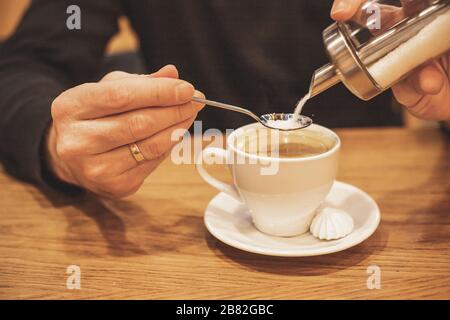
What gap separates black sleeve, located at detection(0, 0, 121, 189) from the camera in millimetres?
1009

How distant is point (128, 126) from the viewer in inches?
29.4

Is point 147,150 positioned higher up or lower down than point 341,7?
lower down

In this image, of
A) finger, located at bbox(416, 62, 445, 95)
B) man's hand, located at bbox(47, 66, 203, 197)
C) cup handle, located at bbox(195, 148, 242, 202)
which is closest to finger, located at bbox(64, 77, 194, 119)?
man's hand, located at bbox(47, 66, 203, 197)

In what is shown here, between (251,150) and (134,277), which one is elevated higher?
(251,150)

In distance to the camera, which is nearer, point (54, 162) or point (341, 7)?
point (341, 7)

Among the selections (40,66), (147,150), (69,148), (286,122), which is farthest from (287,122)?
(40,66)

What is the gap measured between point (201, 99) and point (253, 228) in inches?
9.2

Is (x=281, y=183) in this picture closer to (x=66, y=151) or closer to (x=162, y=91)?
(x=162, y=91)

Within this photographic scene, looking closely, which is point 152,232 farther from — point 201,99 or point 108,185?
point 201,99

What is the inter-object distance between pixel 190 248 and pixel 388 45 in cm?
43

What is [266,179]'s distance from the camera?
732 millimetres

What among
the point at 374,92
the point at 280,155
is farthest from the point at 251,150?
the point at 374,92

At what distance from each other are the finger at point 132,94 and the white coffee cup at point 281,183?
0.12 m

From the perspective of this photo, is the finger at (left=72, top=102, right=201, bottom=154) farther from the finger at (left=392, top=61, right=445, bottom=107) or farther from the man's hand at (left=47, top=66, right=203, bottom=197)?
the finger at (left=392, top=61, right=445, bottom=107)
